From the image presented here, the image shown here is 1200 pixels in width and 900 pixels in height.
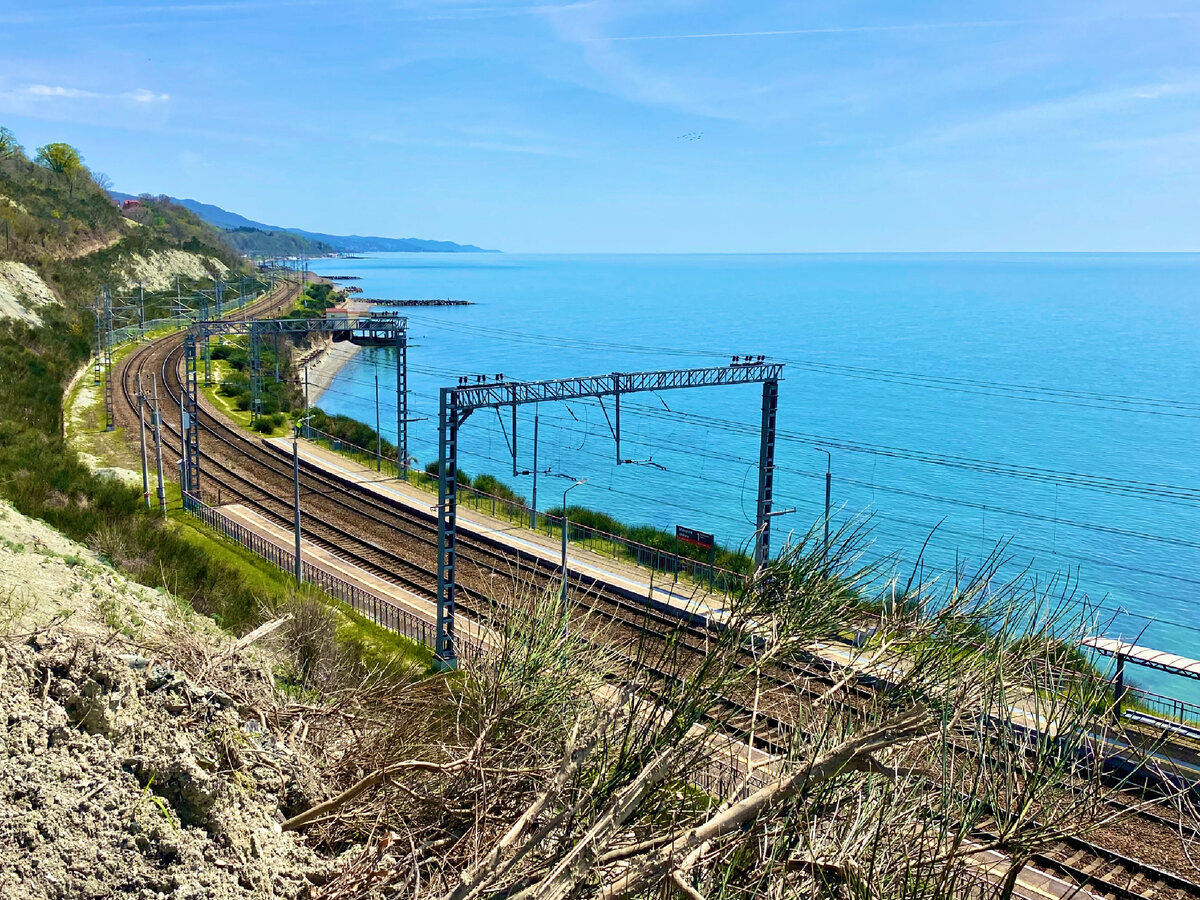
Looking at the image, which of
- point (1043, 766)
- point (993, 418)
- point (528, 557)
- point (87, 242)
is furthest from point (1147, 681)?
point (87, 242)

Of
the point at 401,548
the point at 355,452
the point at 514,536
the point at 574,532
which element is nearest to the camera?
the point at 401,548

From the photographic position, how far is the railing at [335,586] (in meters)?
25.1

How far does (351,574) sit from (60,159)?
12052 cm

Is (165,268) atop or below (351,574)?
atop

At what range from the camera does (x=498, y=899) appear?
5.89 m

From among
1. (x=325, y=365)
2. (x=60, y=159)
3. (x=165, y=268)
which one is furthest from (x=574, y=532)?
(x=60, y=159)

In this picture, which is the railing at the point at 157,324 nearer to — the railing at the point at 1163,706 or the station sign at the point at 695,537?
the station sign at the point at 695,537

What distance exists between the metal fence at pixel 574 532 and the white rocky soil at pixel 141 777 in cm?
1999

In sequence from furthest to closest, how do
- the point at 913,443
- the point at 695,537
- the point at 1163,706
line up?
1. the point at 913,443
2. the point at 695,537
3. the point at 1163,706

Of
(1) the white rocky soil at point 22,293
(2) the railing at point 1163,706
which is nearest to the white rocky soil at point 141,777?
(2) the railing at point 1163,706

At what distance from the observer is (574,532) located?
123ft

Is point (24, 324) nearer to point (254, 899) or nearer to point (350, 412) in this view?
point (350, 412)

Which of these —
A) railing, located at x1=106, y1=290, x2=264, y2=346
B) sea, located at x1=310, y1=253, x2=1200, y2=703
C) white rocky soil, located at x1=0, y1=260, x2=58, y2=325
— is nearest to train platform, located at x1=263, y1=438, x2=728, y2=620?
sea, located at x1=310, y1=253, x2=1200, y2=703

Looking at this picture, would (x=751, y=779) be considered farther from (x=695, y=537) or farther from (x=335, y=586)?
(x=695, y=537)
